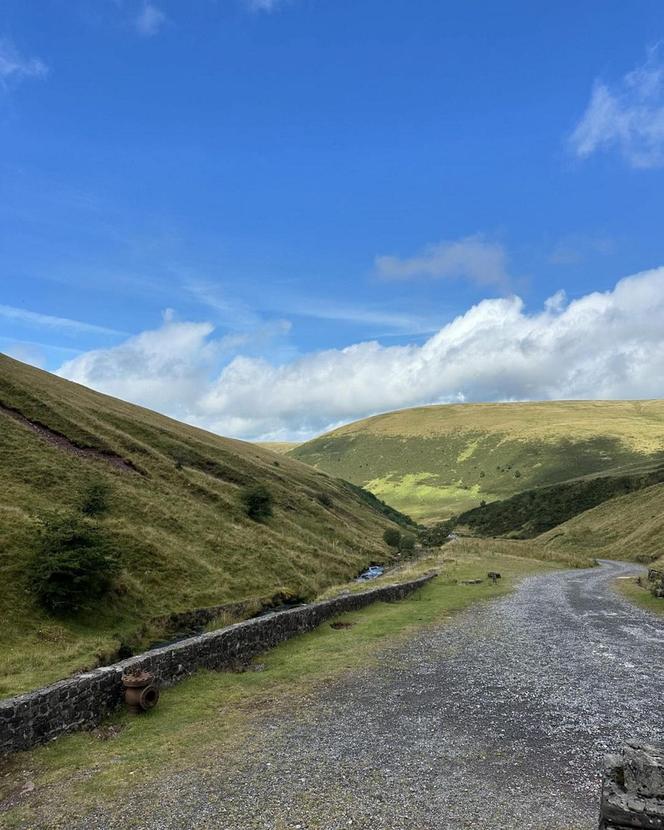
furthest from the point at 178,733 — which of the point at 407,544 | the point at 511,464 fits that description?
the point at 511,464

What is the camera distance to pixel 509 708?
12.1 meters

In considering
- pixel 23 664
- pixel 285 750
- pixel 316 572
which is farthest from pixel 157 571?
pixel 285 750

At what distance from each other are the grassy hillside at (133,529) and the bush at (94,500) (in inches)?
17.1

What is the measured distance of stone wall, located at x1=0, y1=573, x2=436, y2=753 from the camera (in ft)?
34.8

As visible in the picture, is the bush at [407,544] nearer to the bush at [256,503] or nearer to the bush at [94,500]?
the bush at [256,503]

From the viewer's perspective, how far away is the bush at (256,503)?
52875 millimetres

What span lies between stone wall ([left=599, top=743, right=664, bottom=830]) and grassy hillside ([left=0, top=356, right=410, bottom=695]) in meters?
17.0

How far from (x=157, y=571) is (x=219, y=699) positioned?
65.6ft

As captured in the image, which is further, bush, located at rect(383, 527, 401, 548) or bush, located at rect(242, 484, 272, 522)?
bush, located at rect(383, 527, 401, 548)

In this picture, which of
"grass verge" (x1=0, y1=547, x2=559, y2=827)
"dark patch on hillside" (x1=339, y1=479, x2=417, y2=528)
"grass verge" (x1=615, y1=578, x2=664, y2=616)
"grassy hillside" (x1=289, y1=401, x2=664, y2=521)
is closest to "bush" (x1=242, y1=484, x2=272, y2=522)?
"grass verge" (x1=615, y1=578, x2=664, y2=616)

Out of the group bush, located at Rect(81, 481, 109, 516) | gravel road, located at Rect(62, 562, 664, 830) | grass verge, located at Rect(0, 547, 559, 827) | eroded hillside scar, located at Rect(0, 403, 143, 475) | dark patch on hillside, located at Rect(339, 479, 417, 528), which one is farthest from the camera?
dark patch on hillside, located at Rect(339, 479, 417, 528)

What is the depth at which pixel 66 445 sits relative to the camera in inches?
1918

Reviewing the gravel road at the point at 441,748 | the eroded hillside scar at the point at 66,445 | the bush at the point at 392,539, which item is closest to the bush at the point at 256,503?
the eroded hillside scar at the point at 66,445

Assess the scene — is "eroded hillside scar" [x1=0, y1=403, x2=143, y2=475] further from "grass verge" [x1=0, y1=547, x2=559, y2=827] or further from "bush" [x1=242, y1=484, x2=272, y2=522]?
"grass verge" [x1=0, y1=547, x2=559, y2=827]
